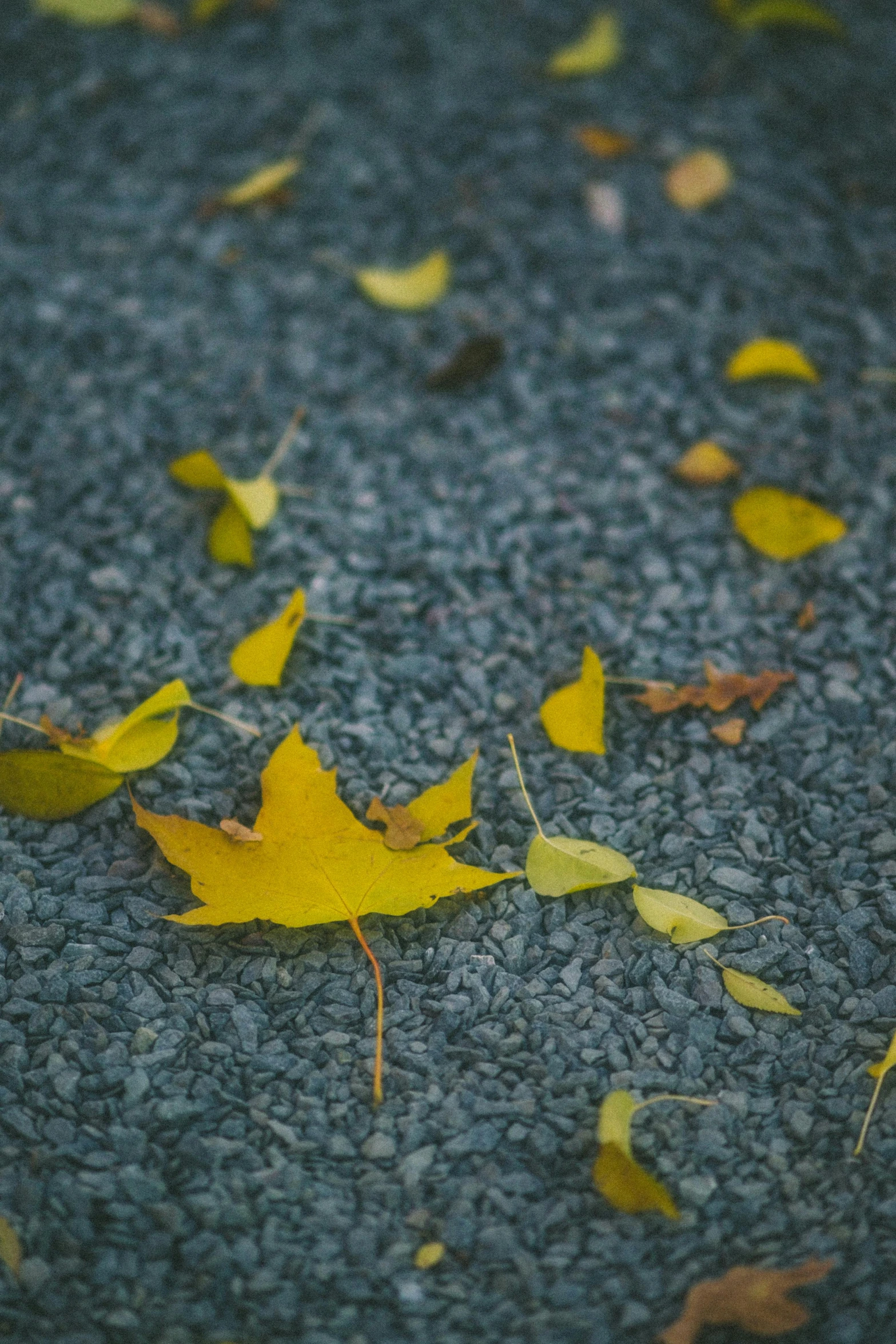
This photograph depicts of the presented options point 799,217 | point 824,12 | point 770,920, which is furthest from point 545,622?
point 824,12

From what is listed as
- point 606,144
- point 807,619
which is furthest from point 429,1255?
point 606,144

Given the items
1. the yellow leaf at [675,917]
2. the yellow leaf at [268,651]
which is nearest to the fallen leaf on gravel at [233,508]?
the yellow leaf at [268,651]

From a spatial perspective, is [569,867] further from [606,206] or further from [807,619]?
[606,206]

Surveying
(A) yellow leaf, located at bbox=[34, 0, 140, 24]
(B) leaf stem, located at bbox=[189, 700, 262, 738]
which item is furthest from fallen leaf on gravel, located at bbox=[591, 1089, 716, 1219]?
(A) yellow leaf, located at bbox=[34, 0, 140, 24]

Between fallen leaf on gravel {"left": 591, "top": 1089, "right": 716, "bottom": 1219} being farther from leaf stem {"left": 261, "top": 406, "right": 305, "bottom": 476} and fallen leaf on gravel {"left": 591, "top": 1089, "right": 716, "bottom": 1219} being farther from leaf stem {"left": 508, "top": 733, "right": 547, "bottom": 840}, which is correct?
leaf stem {"left": 261, "top": 406, "right": 305, "bottom": 476}

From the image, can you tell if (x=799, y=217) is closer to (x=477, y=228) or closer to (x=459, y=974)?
(x=477, y=228)

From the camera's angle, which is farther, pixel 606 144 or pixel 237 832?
pixel 606 144
